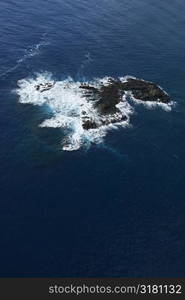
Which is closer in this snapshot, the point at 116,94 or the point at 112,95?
the point at 112,95

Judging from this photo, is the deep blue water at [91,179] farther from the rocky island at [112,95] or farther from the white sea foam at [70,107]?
the rocky island at [112,95]

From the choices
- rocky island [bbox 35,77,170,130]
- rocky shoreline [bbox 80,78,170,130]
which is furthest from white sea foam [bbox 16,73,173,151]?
rocky shoreline [bbox 80,78,170,130]

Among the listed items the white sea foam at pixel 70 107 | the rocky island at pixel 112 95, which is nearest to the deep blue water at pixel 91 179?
the white sea foam at pixel 70 107

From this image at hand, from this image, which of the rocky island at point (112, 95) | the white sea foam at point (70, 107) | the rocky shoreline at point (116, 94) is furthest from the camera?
the rocky shoreline at point (116, 94)


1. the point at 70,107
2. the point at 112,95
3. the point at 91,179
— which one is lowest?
the point at 91,179

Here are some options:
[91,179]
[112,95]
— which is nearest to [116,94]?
[112,95]

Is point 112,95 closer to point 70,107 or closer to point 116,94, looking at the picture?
point 116,94
